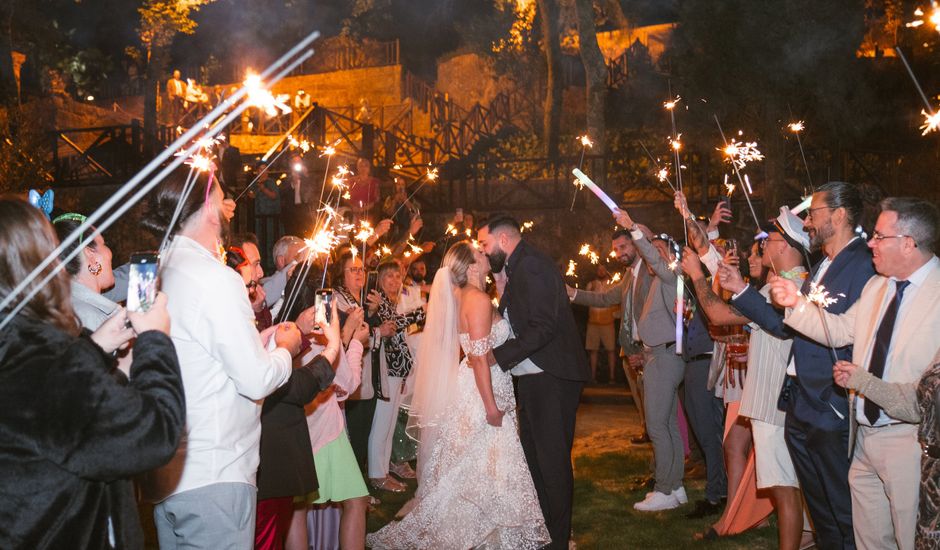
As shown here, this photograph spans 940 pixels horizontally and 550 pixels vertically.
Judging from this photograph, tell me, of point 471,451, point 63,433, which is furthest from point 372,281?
point 63,433

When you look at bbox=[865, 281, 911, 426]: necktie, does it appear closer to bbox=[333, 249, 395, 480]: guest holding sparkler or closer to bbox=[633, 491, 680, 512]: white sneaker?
bbox=[633, 491, 680, 512]: white sneaker

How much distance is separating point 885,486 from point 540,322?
2.26m

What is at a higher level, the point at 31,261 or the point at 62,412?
the point at 31,261

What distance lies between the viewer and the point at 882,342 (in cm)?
382

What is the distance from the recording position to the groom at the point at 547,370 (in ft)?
17.7

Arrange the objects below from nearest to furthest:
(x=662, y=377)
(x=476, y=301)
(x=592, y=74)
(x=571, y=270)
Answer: (x=476, y=301) < (x=662, y=377) < (x=571, y=270) < (x=592, y=74)

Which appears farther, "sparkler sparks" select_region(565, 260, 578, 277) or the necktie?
"sparkler sparks" select_region(565, 260, 578, 277)

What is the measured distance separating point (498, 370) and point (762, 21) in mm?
11743

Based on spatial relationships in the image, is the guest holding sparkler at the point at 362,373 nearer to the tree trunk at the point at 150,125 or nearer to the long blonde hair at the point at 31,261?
the long blonde hair at the point at 31,261

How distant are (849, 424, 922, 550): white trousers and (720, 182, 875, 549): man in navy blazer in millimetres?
280

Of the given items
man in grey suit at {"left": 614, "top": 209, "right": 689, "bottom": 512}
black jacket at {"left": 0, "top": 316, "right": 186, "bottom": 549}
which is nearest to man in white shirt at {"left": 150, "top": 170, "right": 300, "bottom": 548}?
black jacket at {"left": 0, "top": 316, "right": 186, "bottom": 549}

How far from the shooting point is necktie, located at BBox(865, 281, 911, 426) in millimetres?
3791

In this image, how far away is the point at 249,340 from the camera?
118 inches

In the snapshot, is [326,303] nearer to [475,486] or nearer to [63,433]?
[63,433]
